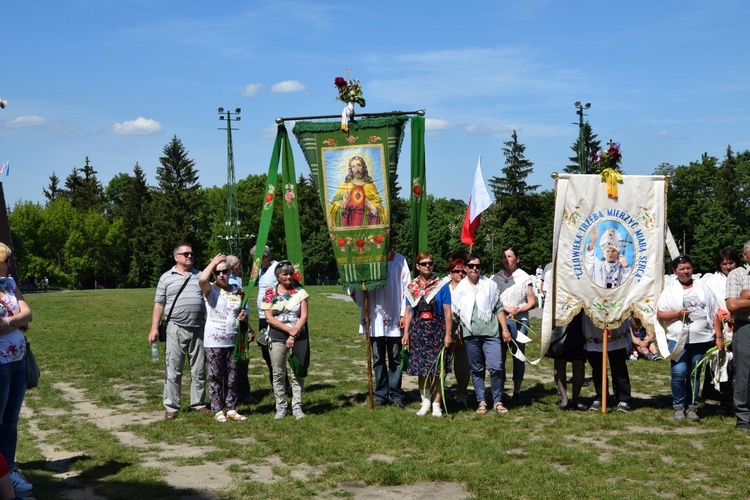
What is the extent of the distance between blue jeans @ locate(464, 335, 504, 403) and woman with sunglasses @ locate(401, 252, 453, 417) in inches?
13.7

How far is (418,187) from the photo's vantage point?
10664 millimetres

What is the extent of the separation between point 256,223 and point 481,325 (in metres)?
77.6

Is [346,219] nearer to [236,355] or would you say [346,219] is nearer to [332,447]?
[236,355]

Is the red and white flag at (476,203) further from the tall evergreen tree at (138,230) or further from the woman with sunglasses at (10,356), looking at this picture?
the tall evergreen tree at (138,230)

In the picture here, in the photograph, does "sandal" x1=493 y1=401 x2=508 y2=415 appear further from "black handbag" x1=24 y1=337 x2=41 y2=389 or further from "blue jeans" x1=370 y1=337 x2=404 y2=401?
"black handbag" x1=24 y1=337 x2=41 y2=389

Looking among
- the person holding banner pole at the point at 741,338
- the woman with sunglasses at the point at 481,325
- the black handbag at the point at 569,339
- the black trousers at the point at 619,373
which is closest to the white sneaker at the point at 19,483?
the woman with sunglasses at the point at 481,325

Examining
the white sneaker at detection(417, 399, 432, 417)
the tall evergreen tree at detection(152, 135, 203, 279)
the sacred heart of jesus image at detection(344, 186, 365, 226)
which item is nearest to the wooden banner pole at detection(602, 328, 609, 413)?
the white sneaker at detection(417, 399, 432, 417)

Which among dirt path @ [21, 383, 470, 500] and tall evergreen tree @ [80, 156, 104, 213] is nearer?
dirt path @ [21, 383, 470, 500]

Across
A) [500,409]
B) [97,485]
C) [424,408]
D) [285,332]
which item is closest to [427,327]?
[424,408]

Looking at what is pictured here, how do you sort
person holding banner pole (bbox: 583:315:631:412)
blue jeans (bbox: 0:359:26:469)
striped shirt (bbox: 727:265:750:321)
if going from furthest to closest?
1. person holding banner pole (bbox: 583:315:631:412)
2. striped shirt (bbox: 727:265:750:321)
3. blue jeans (bbox: 0:359:26:469)

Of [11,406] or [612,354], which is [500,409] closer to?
[612,354]

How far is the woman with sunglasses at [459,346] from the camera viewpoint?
1052cm

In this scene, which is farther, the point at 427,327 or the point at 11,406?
the point at 427,327

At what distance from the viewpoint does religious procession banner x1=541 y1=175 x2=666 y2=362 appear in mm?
10344
